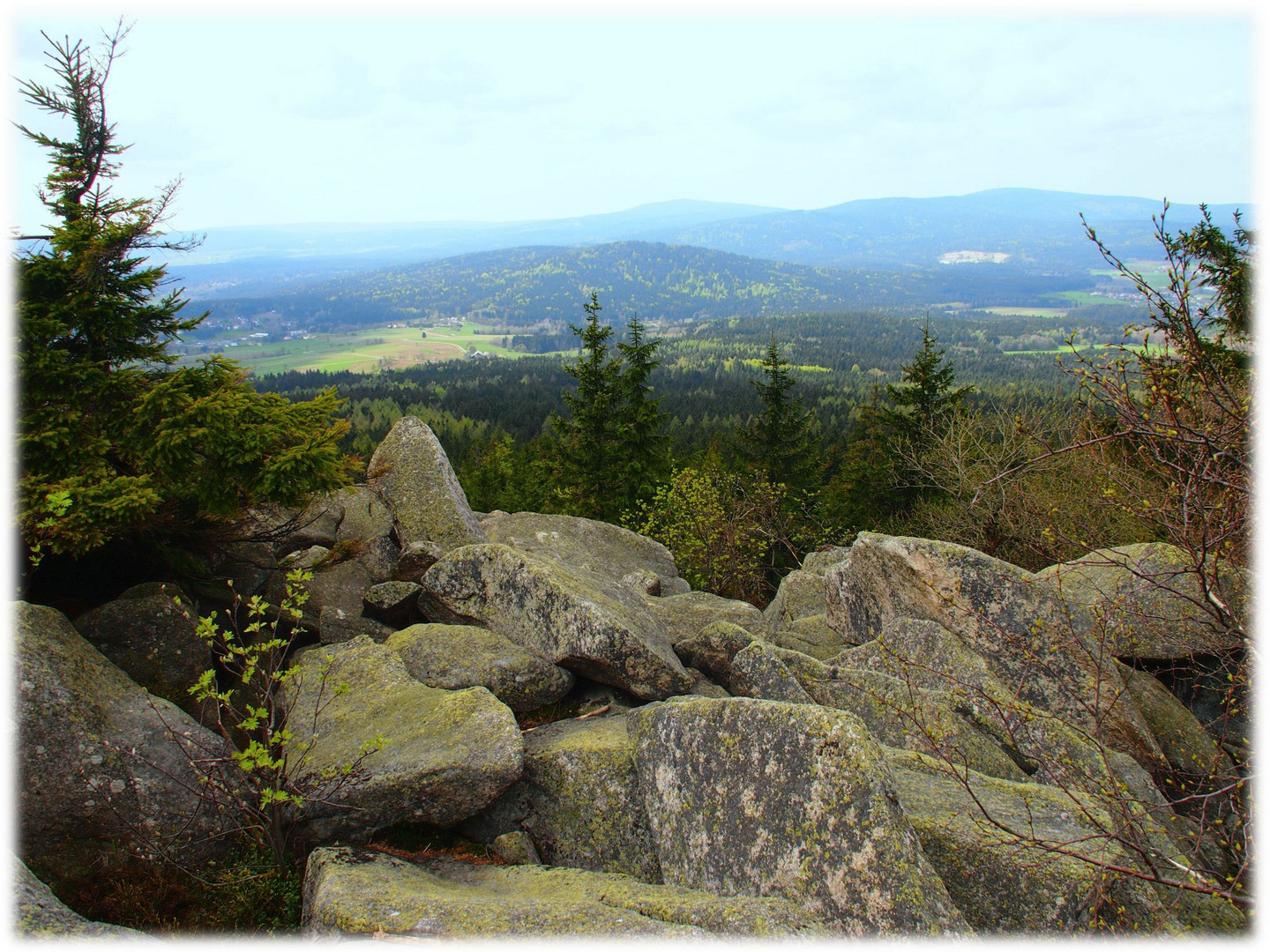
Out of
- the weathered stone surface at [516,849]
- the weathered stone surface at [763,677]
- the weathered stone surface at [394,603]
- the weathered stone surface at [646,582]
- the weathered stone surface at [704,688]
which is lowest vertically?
the weathered stone surface at [646,582]

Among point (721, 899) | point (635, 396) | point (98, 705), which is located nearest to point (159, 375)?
point (98, 705)

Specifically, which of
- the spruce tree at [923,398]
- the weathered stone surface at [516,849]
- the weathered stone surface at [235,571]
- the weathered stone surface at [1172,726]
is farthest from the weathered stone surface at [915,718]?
the spruce tree at [923,398]

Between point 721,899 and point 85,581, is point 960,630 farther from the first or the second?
point 85,581

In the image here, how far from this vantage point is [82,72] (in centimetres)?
954

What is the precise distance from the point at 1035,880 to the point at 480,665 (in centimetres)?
662

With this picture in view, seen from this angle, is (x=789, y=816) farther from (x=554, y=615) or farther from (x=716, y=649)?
(x=716, y=649)

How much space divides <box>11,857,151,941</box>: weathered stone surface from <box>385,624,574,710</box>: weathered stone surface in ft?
13.5

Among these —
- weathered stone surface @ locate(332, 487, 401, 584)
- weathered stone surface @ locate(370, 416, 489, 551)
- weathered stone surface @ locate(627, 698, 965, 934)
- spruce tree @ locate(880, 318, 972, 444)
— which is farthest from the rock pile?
spruce tree @ locate(880, 318, 972, 444)

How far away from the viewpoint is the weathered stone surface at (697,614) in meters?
12.8

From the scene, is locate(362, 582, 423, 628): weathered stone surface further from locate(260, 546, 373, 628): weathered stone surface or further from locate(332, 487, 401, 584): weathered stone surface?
locate(332, 487, 401, 584): weathered stone surface

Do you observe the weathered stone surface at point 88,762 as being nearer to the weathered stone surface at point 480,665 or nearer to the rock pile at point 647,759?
the rock pile at point 647,759

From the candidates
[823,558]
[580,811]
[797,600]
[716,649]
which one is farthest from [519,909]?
[823,558]

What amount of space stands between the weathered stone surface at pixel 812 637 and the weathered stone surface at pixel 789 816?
626 centimetres

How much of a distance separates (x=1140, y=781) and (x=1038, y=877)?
4.15m
